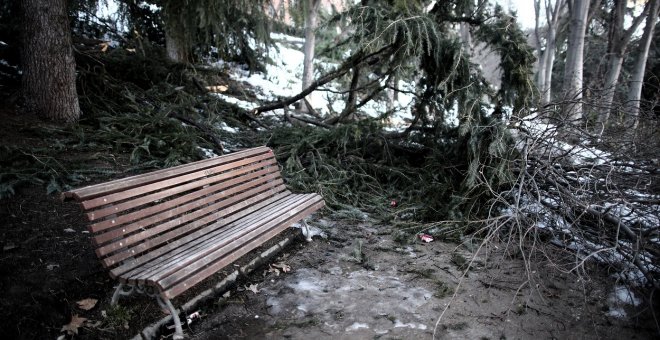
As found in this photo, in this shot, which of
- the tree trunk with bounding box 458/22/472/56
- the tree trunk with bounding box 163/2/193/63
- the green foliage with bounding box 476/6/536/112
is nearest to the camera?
the green foliage with bounding box 476/6/536/112

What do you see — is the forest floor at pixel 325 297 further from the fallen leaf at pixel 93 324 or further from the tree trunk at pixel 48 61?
the tree trunk at pixel 48 61

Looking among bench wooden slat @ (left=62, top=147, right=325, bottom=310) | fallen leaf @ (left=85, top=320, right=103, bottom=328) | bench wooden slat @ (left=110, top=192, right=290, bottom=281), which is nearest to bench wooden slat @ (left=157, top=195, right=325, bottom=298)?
bench wooden slat @ (left=62, top=147, right=325, bottom=310)

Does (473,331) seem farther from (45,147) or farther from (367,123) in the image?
(45,147)

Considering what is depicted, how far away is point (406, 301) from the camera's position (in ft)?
9.95

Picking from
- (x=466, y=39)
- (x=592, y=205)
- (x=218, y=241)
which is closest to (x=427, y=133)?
(x=592, y=205)

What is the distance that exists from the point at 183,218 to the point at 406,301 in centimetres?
181

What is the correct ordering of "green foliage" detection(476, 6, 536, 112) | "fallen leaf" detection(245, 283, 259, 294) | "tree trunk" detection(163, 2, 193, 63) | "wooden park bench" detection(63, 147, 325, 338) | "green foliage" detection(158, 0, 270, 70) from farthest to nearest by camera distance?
"tree trunk" detection(163, 2, 193, 63) < "green foliage" detection(158, 0, 270, 70) < "green foliage" detection(476, 6, 536, 112) < "fallen leaf" detection(245, 283, 259, 294) < "wooden park bench" detection(63, 147, 325, 338)

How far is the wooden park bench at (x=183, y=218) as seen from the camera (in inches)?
93.6

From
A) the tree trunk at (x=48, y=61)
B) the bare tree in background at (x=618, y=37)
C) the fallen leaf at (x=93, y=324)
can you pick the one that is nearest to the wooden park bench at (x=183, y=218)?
the fallen leaf at (x=93, y=324)

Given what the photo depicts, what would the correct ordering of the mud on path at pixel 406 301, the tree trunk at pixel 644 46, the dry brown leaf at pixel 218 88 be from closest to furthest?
the mud on path at pixel 406 301
the tree trunk at pixel 644 46
the dry brown leaf at pixel 218 88

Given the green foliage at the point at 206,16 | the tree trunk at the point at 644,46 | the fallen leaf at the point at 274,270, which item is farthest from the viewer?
the tree trunk at the point at 644,46

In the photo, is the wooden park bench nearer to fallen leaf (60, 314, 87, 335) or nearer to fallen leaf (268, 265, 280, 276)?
fallen leaf (60, 314, 87, 335)

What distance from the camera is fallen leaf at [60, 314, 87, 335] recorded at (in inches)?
94.0

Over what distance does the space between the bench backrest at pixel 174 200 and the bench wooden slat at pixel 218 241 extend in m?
0.12
